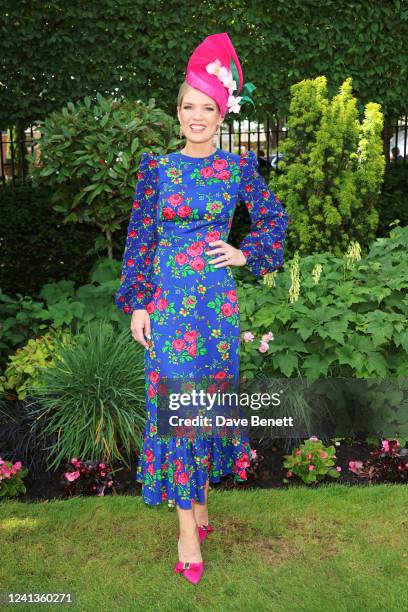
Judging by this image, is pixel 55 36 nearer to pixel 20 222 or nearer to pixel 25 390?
pixel 20 222

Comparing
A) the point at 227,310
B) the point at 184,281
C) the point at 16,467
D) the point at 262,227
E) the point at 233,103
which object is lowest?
the point at 16,467

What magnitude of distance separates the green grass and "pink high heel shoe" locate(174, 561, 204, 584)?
30mm

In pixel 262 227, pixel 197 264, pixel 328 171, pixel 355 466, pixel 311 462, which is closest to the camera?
pixel 197 264

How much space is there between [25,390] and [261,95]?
4385 millimetres

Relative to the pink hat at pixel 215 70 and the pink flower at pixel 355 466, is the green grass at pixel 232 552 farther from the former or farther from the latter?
the pink hat at pixel 215 70

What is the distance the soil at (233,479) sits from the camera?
16.4ft

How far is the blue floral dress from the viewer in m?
3.63

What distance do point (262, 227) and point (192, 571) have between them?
5.47 ft

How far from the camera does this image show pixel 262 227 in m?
3.90

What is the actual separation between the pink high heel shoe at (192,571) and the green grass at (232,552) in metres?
0.03

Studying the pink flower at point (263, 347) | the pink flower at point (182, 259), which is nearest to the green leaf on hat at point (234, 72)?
the pink flower at point (182, 259)

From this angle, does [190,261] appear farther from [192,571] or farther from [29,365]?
[29,365]

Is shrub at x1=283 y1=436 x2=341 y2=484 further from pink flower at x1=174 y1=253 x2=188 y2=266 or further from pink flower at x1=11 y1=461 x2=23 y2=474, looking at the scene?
pink flower at x1=174 y1=253 x2=188 y2=266

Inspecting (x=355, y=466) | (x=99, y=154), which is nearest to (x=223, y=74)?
(x=355, y=466)
